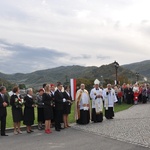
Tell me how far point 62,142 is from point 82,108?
434 cm

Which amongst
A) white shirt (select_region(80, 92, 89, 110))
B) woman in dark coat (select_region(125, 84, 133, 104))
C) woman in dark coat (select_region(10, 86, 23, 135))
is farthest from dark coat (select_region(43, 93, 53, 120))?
woman in dark coat (select_region(125, 84, 133, 104))

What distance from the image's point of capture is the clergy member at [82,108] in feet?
44.8

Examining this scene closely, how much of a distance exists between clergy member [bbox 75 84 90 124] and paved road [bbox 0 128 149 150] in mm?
2121

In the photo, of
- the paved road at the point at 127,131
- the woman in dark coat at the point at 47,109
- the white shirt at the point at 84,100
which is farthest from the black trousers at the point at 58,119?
the white shirt at the point at 84,100

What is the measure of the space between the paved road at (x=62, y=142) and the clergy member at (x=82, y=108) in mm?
2121

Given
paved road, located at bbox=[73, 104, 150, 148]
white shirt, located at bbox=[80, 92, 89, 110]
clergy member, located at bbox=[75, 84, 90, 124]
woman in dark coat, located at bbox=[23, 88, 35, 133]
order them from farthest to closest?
1. white shirt, located at bbox=[80, 92, 89, 110]
2. clergy member, located at bbox=[75, 84, 90, 124]
3. woman in dark coat, located at bbox=[23, 88, 35, 133]
4. paved road, located at bbox=[73, 104, 150, 148]

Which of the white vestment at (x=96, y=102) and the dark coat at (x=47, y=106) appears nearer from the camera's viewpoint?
the dark coat at (x=47, y=106)

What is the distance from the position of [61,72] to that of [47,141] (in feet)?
555

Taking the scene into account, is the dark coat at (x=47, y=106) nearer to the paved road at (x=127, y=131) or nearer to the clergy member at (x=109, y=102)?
the paved road at (x=127, y=131)

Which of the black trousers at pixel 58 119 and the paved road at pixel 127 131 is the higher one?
the black trousers at pixel 58 119

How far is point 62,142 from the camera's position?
962 cm

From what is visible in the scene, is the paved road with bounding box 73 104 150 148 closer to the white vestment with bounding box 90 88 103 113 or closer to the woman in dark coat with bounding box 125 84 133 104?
the white vestment with bounding box 90 88 103 113

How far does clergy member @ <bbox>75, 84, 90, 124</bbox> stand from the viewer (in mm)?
13641

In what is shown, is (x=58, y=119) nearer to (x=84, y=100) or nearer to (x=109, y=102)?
(x=84, y=100)
